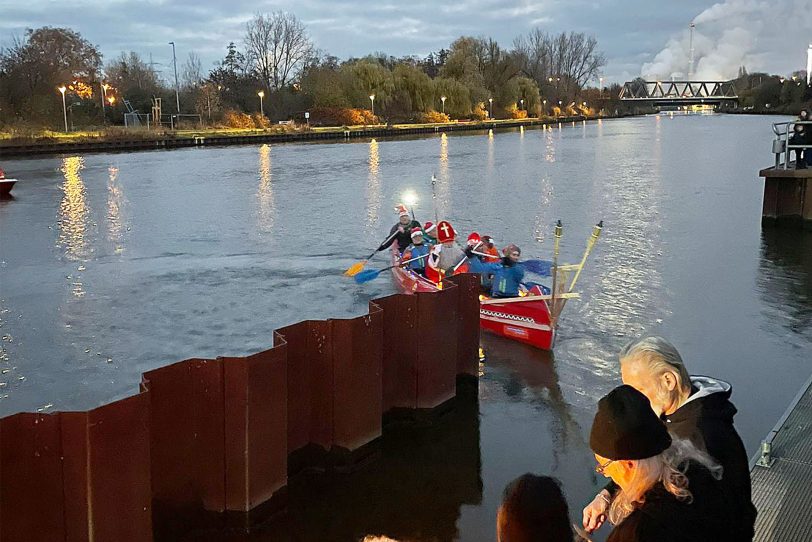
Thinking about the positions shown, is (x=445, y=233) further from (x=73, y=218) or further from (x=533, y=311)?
(x=73, y=218)

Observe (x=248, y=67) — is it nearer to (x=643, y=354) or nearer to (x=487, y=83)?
(x=487, y=83)

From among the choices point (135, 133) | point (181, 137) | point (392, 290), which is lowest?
point (392, 290)

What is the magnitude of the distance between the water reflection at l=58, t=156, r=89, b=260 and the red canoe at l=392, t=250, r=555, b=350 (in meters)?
14.0

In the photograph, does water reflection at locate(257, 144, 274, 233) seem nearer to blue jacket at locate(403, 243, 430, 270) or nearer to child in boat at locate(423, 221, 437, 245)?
child in boat at locate(423, 221, 437, 245)

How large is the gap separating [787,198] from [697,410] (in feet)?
80.6

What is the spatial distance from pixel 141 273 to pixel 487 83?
14392 centimetres

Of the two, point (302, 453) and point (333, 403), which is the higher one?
point (333, 403)

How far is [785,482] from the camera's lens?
6.34 meters

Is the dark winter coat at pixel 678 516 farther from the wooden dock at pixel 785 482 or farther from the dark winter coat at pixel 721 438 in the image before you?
the wooden dock at pixel 785 482

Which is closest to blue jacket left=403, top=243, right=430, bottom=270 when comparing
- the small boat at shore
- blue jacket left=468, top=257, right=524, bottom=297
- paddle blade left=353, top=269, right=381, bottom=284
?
paddle blade left=353, top=269, right=381, bottom=284

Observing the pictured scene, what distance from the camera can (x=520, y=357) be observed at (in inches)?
506

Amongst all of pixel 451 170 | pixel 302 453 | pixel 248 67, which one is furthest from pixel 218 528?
pixel 248 67

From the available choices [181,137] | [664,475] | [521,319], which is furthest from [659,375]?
[181,137]

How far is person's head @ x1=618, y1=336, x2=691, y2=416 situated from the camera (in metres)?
3.86
